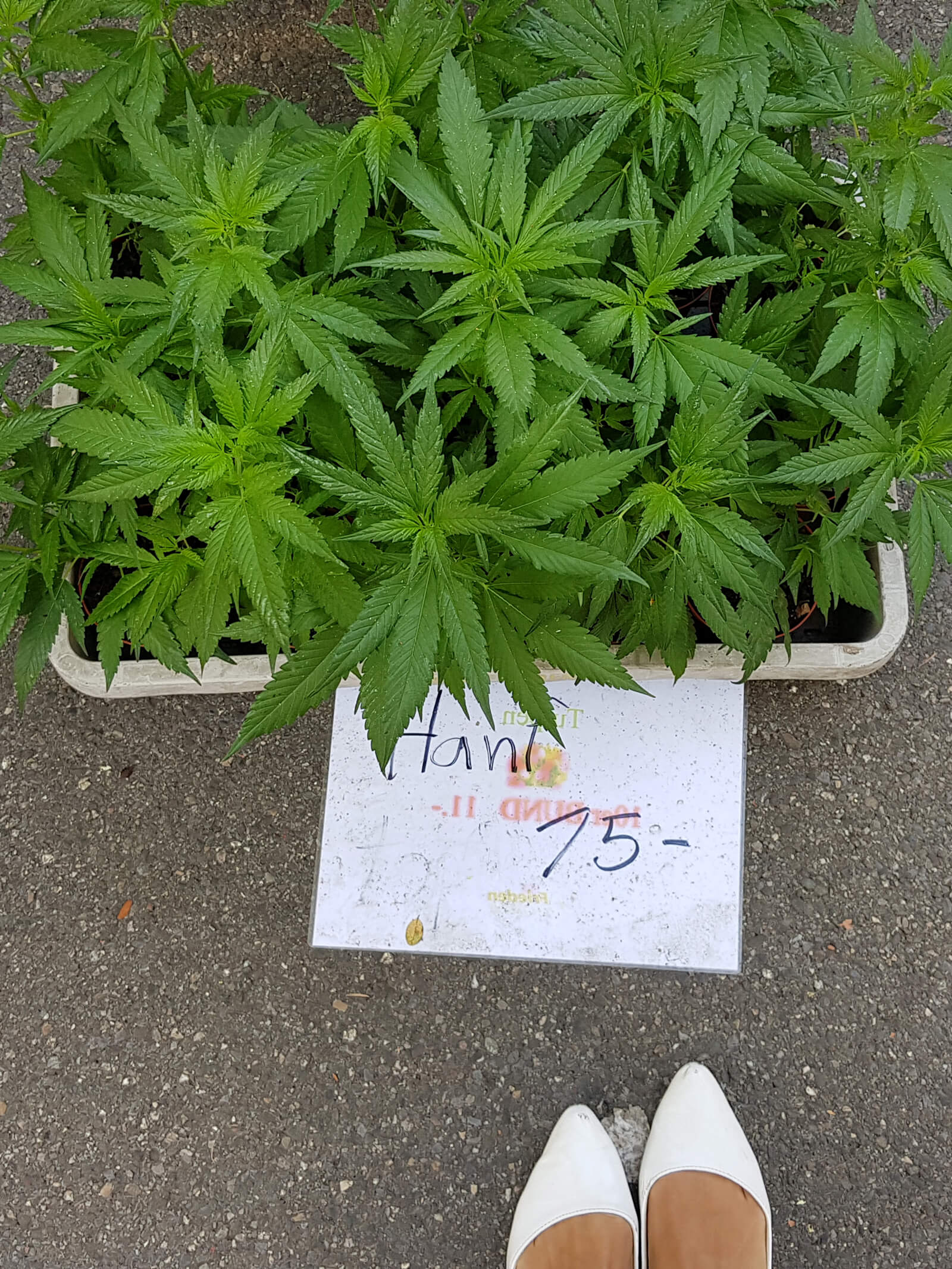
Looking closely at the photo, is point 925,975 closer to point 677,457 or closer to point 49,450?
point 677,457

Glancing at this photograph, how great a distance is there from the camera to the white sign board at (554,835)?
201 cm

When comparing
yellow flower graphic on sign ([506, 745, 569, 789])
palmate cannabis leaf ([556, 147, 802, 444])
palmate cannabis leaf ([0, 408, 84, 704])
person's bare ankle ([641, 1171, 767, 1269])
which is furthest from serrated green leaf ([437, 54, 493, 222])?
person's bare ankle ([641, 1171, 767, 1269])

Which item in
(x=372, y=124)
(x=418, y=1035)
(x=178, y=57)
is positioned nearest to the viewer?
(x=372, y=124)

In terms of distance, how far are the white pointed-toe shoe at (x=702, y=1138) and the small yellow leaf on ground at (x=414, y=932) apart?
621mm

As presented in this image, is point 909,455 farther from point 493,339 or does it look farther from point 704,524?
point 493,339

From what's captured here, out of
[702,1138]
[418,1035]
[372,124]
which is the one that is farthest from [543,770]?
[372,124]

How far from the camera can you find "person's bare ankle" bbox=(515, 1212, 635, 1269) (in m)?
1.94

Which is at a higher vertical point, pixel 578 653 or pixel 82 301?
pixel 82 301

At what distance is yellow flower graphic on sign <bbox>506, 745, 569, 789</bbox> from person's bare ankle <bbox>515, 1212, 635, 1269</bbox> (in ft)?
2.95

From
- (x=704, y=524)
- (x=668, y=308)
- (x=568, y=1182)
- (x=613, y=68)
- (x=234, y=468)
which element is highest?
(x=613, y=68)

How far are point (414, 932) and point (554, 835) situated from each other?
38 centimetres

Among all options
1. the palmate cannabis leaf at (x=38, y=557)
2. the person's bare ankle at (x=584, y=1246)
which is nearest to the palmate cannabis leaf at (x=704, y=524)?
the palmate cannabis leaf at (x=38, y=557)

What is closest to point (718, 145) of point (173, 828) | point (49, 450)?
point (49, 450)

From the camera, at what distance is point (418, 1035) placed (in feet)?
6.66
